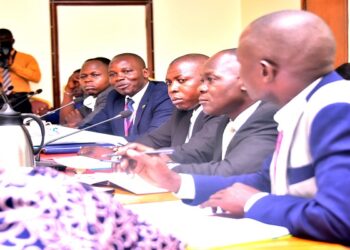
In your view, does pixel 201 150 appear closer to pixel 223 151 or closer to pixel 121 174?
pixel 223 151

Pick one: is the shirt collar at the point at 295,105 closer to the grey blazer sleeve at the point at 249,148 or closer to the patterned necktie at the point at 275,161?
the patterned necktie at the point at 275,161

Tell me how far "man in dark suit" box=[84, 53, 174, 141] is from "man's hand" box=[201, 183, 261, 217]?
90.3 inches

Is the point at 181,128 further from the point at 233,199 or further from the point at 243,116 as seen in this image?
the point at 233,199

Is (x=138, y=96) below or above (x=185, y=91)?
below

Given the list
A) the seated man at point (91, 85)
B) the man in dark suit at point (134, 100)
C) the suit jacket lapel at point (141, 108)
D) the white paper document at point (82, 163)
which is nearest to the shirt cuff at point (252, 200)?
the white paper document at point (82, 163)

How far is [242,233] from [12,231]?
0.47 m

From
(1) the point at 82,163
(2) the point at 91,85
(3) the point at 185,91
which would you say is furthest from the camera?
(2) the point at 91,85

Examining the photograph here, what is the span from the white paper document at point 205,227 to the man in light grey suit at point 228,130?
476 millimetres

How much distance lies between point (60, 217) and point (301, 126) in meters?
0.61

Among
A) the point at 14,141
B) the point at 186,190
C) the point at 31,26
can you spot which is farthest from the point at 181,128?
the point at 31,26

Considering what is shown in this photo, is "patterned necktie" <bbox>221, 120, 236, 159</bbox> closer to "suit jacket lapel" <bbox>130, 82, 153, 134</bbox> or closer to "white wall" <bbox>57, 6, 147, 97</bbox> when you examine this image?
"suit jacket lapel" <bbox>130, 82, 153, 134</bbox>

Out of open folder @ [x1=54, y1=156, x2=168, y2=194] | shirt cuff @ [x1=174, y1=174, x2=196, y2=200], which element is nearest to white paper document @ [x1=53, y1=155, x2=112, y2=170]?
open folder @ [x1=54, y1=156, x2=168, y2=194]

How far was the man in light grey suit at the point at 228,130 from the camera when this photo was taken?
1811 mm

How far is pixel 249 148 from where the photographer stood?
1813mm
